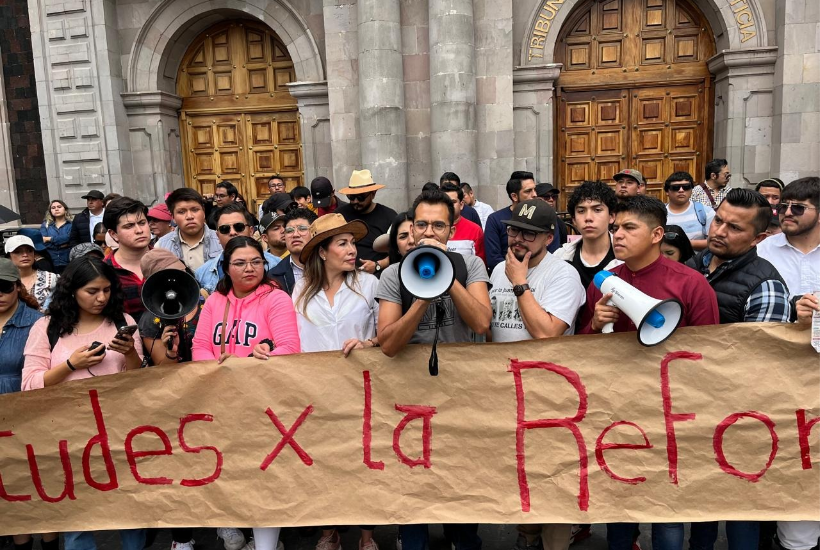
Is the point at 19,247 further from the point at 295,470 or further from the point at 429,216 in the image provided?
the point at 429,216

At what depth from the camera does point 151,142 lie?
38.1ft

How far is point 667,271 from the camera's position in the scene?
9.62 ft

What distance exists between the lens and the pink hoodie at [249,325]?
3.30 metres

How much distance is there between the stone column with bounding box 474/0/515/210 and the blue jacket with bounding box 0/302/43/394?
7.69m

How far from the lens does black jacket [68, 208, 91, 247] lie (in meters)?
9.21

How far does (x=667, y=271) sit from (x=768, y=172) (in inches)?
337

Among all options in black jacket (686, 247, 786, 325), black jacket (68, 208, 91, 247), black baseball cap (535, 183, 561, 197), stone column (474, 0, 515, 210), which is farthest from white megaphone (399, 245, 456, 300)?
black jacket (68, 208, 91, 247)

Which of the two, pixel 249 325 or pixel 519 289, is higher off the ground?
pixel 519 289

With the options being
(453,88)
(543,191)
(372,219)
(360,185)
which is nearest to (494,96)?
(453,88)

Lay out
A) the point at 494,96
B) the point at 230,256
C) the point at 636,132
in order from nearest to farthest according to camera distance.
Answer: the point at 230,256 → the point at 494,96 → the point at 636,132

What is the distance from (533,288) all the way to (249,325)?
5.34 feet

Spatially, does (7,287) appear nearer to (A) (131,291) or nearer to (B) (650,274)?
(A) (131,291)

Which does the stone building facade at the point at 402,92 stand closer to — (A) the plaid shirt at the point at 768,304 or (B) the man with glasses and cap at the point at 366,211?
(B) the man with glasses and cap at the point at 366,211

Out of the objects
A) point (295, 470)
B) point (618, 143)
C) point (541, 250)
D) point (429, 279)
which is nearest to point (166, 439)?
point (295, 470)
